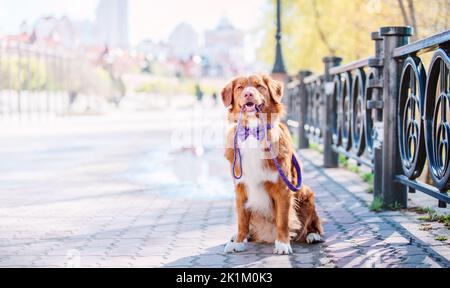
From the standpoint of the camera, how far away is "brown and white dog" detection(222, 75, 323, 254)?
5098 mm

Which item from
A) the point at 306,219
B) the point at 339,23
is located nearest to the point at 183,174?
the point at 306,219

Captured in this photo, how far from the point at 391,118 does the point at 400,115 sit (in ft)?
0.52

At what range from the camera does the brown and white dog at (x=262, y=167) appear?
510cm

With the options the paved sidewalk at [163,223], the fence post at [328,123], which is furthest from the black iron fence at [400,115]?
the fence post at [328,123]

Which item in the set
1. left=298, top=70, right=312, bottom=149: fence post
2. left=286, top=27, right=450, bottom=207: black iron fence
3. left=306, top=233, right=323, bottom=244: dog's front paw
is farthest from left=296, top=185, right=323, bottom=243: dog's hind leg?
left=298, top=70, right=312, bottom=149: fence post

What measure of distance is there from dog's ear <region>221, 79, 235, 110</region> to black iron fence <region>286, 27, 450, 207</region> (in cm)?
154

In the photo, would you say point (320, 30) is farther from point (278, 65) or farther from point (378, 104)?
point (378, 104)

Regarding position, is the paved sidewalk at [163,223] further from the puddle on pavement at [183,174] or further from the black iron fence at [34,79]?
the black iron fence at [34,79]

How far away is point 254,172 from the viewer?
5242 mm

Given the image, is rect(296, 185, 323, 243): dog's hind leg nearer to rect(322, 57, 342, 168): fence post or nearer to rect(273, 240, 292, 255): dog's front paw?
rect(273, 240, 292, 255): dog's front paw

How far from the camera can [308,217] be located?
18.3ft

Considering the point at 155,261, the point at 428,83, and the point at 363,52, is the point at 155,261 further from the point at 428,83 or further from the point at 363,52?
the point at 363,52

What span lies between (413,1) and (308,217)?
6.24 meters
